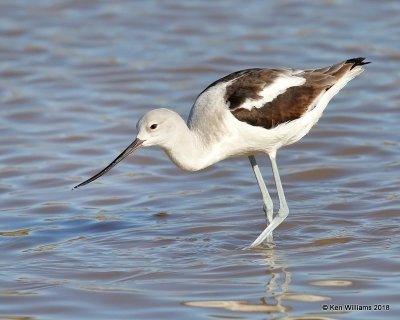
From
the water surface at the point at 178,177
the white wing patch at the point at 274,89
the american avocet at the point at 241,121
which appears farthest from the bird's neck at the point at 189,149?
the water surface at the point at 178,177

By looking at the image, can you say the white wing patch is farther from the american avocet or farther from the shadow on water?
the shadow on water

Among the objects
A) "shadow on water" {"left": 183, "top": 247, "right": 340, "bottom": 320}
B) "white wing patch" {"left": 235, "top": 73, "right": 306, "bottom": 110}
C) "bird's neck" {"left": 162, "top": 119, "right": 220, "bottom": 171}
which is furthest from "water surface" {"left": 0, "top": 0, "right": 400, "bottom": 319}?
"white wing patch" {"left": 235, "top": 73, "right": 306, "bottom": 110}

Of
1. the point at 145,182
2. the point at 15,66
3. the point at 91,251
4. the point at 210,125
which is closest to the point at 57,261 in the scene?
the point at 91,251

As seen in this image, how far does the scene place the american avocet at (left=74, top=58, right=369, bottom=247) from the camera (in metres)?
7.84

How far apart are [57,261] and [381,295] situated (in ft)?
7.85

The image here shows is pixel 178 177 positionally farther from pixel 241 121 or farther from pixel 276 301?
pixel 276 301

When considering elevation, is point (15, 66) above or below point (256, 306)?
above

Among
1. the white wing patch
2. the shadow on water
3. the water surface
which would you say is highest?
the white wing patch

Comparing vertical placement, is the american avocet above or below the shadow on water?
above

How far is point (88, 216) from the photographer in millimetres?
9117

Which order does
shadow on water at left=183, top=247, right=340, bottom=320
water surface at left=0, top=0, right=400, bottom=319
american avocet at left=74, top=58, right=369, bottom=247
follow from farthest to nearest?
american avocet at left=74, top=58, right=369, bottom=247 < water surface at left=0, top=0, right=400, bottom=319 < shadow on water at left=183, top=247, right=340, bottom=320

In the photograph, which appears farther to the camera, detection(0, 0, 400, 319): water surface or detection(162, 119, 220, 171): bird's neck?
detection(162, 119, 220, 171): bird's neck

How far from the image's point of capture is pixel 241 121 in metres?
7.86

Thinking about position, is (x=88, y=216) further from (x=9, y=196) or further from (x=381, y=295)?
(x=381, y=295)
